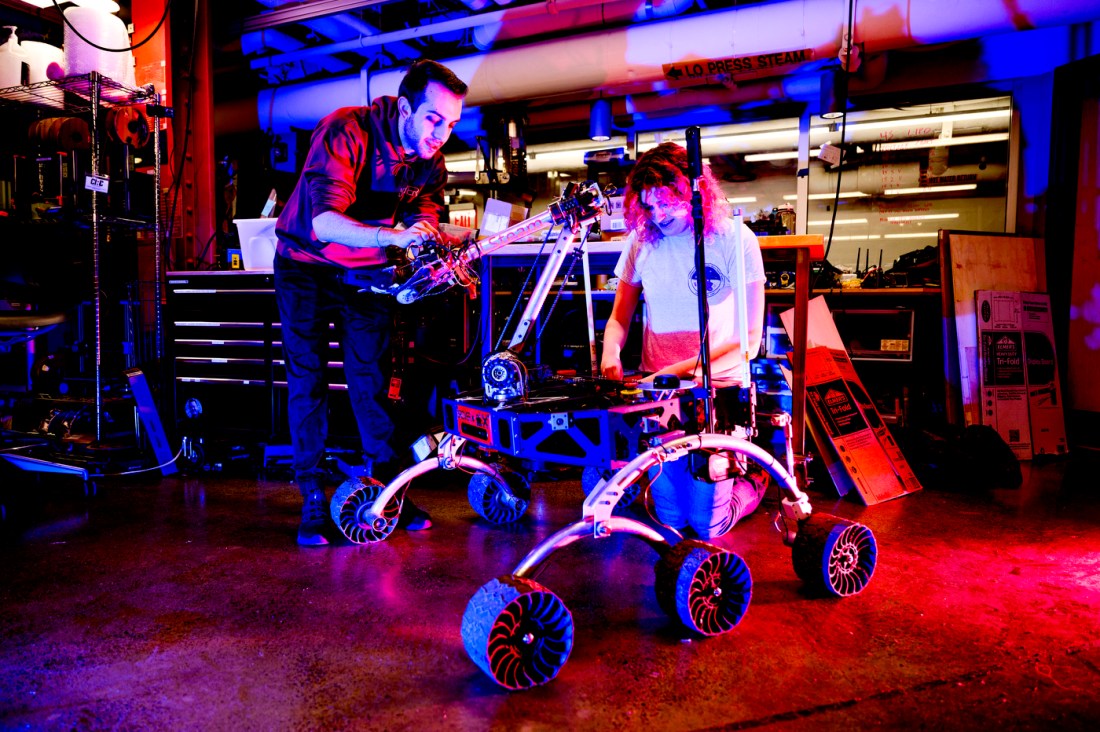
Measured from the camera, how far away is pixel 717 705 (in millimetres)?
1336

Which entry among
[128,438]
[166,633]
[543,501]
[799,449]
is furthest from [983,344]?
[128,438]

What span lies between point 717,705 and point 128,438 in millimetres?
3853

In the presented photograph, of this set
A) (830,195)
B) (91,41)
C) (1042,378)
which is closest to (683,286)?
(1042,378)

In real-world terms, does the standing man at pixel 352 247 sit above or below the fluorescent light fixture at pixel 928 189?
below

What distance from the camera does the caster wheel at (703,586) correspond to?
154cm

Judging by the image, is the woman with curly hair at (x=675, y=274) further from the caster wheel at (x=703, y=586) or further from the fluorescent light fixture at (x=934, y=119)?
the fluorescent light fixture at (x=934, y=119)

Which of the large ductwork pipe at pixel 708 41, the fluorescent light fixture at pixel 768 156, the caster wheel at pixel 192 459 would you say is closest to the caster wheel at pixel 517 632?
the caster wheel at pixel 192 459

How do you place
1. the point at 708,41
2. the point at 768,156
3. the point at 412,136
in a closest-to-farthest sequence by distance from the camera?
the point at 412,136 < the point at 708,41 < the point at 768,156

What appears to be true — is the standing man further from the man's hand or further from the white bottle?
the white bottle

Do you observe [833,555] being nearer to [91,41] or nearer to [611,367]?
[611,367]

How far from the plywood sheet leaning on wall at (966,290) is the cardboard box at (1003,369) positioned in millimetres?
Answer: 42

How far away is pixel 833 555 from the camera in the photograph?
5.96 ft

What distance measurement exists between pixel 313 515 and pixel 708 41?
3.69 m

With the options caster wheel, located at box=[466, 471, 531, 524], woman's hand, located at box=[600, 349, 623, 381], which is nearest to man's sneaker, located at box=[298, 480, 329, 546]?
caster wheel, located at box=[466, 471, 531, 524]
